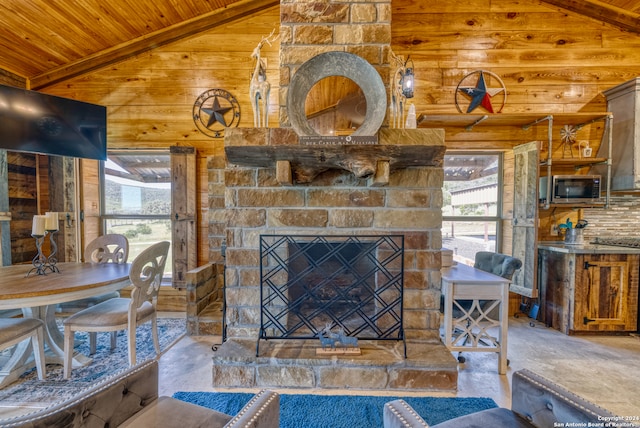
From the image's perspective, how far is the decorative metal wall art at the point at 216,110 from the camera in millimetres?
3055

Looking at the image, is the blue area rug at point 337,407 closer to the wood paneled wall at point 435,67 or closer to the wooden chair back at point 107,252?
the wooden chair back at point 107,252

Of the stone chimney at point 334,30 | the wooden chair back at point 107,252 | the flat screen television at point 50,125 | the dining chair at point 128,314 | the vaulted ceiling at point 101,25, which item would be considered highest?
the vaulted ceiling at point 101,25

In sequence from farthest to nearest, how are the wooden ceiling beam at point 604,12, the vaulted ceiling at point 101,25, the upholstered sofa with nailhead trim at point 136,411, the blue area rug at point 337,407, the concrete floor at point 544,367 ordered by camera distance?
the wooden ceiling beam at point 604,12 → the vaulted ceiling at point 101,25 → the concrete floor at point 544,367 → the blue area rug at point 337,407 → the upholstered sofa with nailhead trim at point 136,411

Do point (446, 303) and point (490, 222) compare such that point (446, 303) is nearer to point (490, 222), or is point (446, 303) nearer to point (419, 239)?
point (419, 239)

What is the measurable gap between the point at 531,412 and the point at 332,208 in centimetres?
135

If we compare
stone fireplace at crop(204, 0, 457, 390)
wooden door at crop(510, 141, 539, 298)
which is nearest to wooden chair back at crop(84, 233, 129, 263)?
stone fireplace at crop(204, 0, 457, 390)

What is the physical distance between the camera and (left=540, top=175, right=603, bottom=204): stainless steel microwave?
276 centimetres

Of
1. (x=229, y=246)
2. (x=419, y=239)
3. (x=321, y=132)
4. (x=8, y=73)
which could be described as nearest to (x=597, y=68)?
(x=419, y=239)

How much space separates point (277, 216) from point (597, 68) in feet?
12.6

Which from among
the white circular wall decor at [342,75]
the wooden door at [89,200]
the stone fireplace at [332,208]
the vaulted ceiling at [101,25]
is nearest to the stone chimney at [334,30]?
the stone fireplace at [332,208]

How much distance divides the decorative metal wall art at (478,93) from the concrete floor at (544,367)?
2387mm

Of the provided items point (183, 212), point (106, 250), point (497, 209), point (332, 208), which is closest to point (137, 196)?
point (183, 212)

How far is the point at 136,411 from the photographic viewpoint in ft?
3.38

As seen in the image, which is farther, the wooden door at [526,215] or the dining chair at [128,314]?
the wooden door at [526,215]
